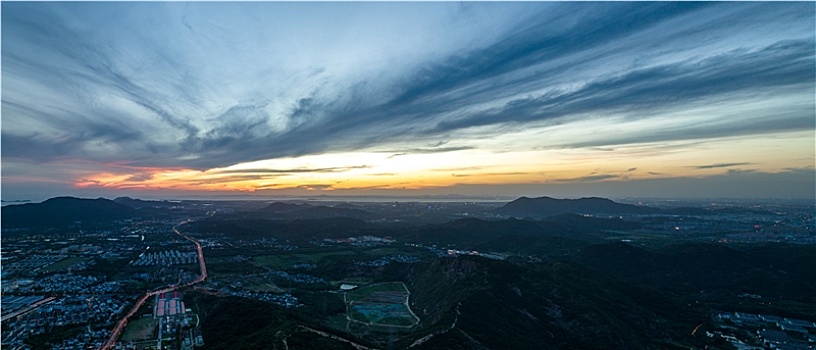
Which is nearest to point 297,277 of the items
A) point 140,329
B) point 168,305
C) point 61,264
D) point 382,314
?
point 168,305

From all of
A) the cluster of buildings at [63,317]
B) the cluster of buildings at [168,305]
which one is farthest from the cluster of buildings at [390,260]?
the cluster of buildings at [63,317]


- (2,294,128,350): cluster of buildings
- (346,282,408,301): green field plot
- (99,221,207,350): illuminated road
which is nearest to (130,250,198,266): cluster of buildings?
(99,221,207,350): illuminated road

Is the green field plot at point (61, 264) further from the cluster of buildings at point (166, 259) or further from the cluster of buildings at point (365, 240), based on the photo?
the cluster of buildings at point (365, 240)

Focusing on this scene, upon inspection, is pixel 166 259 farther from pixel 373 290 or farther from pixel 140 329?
pixel 373 290

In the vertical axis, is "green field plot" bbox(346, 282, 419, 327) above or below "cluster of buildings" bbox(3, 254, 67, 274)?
below

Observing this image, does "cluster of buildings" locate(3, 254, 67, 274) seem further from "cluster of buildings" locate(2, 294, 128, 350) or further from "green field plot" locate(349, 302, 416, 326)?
"green field plot" locate(349, 302, 416, 326)

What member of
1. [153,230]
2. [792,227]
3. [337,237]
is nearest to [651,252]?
[337,237]
